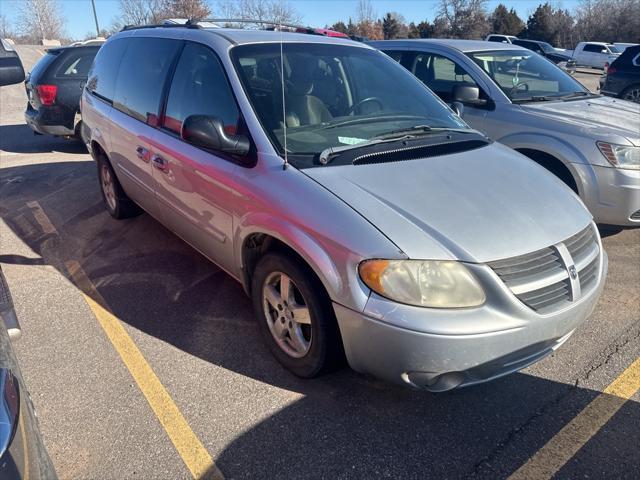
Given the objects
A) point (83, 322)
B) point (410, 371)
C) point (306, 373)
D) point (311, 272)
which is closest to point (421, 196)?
point (311, 272)

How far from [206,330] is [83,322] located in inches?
34.3

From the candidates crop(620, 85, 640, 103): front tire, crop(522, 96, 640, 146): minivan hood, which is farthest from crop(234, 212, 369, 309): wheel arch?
crop(620, 85, 640, 103): front tire

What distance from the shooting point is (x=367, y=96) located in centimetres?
365

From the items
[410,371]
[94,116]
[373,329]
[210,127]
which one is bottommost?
[410,371]

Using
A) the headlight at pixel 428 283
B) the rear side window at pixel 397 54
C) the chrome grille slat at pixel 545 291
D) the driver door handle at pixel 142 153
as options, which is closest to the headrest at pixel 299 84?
the driver door handle at pixel 142 153

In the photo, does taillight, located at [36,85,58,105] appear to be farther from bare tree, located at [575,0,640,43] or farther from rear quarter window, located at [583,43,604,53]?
bare tree, located at [575,0,640,43]

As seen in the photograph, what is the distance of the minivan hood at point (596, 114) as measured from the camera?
450 cm

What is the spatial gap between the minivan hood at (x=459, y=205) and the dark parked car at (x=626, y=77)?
9.98 m

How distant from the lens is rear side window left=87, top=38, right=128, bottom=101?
15.7ft

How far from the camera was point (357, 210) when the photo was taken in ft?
8.02

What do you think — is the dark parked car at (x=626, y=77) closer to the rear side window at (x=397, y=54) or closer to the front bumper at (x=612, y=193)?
the rear side window at (x=397, y=54)

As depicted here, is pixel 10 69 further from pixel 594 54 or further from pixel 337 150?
pixel 594 54

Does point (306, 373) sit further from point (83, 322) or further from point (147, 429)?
point (83, 322)

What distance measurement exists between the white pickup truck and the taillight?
3102cm
